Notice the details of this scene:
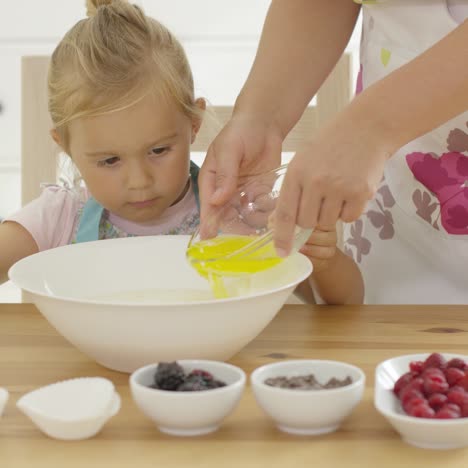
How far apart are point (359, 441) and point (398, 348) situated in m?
0.29

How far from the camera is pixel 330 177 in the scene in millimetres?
813

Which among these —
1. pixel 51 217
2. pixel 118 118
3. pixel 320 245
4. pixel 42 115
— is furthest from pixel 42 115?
pixel 320 245

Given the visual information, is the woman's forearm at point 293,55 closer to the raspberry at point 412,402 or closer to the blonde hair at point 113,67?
the blonde hair at point 113,67

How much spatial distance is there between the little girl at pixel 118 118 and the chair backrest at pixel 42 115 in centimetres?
9

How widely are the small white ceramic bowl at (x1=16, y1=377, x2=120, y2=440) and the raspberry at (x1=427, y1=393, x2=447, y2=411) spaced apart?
0.86 ft

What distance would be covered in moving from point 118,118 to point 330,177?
1.93ft

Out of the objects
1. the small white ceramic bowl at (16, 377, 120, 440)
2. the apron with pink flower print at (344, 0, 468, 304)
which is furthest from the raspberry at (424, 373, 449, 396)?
the apron with pink flower print at (344, 0, 468, 304)

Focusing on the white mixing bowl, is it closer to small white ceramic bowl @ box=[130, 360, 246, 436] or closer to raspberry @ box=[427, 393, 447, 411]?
small white ceramic bowl @ box=[130, 360, 246, 436]

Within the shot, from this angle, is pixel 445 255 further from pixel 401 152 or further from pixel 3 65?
pixel 3 65

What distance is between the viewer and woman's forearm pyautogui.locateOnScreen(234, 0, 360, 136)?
1.28m

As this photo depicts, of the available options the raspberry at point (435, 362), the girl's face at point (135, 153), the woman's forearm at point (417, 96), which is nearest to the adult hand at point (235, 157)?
the girl's face at point (135, 153)

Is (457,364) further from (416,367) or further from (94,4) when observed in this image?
(94,4)

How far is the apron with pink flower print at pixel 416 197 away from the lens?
128 centimetres

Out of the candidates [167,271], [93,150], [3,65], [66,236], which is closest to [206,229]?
[167,271]
